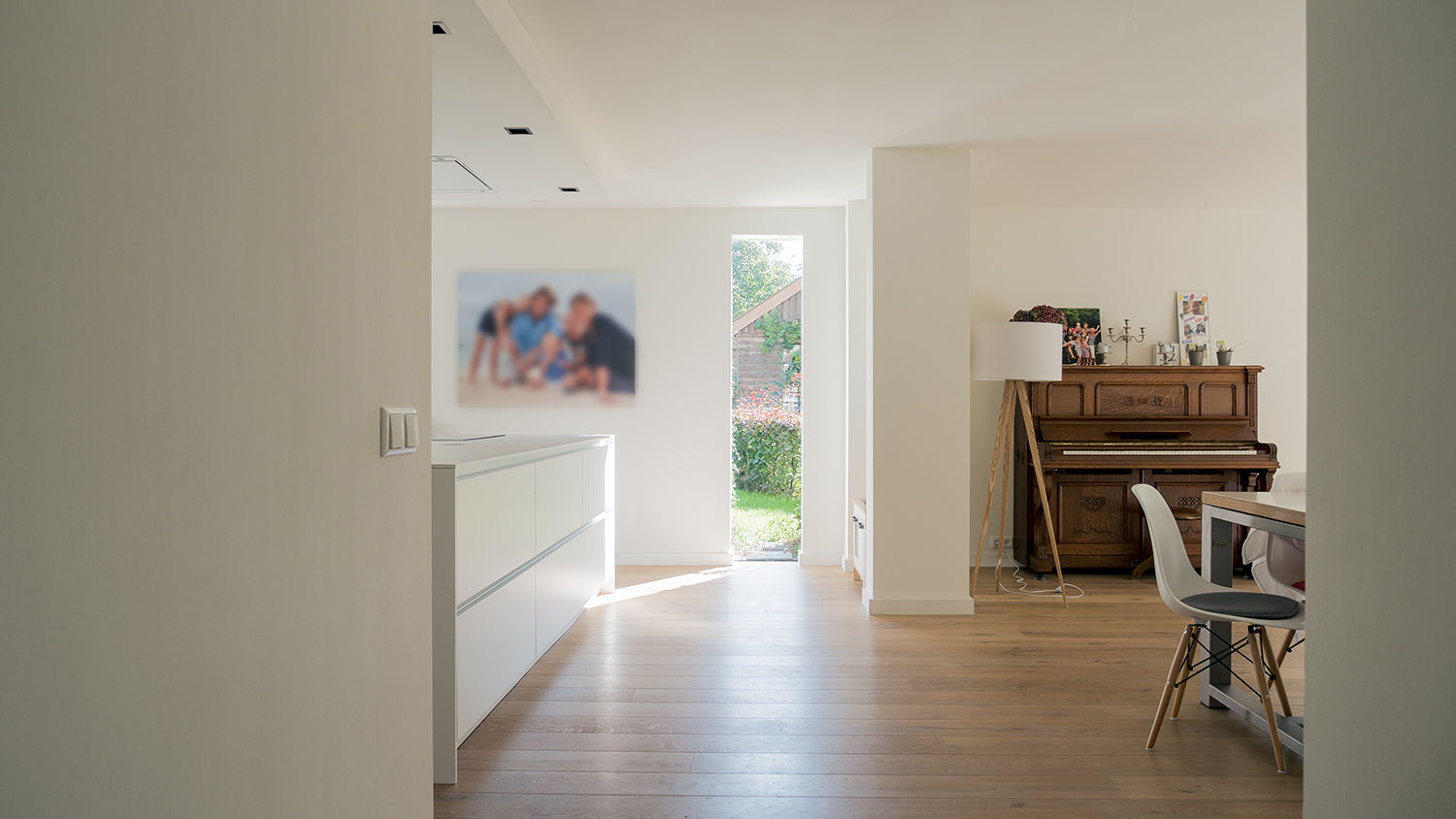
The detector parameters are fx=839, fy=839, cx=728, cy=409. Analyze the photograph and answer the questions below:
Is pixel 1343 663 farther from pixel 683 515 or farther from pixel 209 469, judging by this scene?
pixel 683 515

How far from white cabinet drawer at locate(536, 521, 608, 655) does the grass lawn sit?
202 cm

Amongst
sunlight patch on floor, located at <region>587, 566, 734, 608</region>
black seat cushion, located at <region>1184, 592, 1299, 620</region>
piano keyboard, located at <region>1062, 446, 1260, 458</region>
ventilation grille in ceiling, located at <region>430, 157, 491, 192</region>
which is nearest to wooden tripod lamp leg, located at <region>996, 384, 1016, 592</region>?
piano keyboard, located at <region>1062, 446, 1260, 458</region>

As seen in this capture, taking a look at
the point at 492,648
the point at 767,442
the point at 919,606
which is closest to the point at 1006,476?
the point at 919,606

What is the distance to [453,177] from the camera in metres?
4.82

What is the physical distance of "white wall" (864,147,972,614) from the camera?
14.9ft

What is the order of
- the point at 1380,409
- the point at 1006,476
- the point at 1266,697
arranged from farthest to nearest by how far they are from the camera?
the point at 1006,476
the point at 1266,697
the point at 1380,409

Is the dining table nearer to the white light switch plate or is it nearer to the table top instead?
the table top

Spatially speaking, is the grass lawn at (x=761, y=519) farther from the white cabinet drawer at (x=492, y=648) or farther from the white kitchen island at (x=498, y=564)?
the white cabinet drawer at (x=492, y=648)

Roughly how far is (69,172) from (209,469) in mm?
350

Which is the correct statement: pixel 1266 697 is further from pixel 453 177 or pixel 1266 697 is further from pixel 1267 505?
pixel 453 177

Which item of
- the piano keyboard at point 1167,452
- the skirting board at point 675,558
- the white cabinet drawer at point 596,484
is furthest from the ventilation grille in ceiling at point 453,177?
the piano keyboard at point 1167,452

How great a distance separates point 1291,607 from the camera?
103 inches

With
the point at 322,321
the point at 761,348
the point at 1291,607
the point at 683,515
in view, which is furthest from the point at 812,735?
the point at 761,348

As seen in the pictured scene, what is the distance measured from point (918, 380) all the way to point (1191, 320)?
2.71 metres
